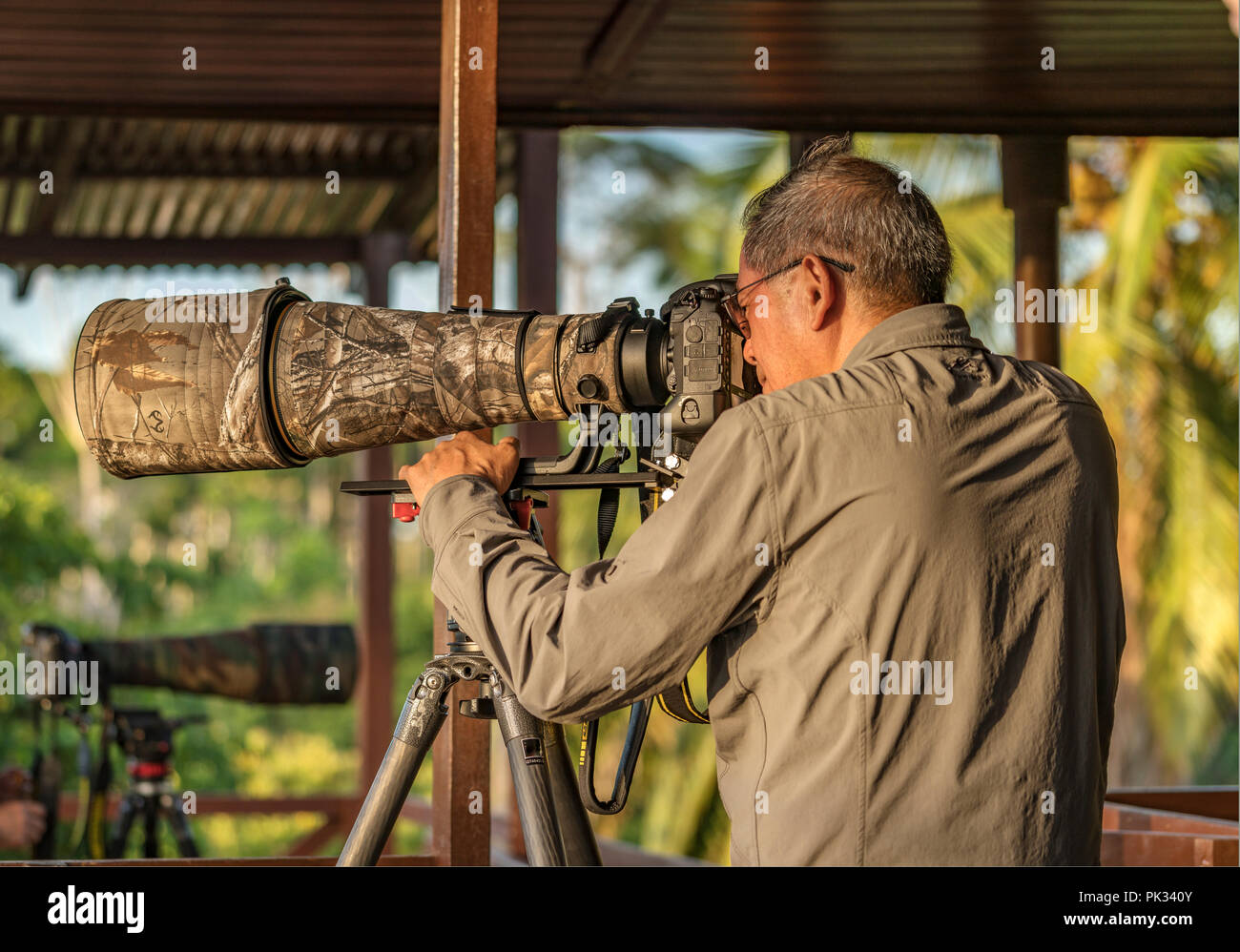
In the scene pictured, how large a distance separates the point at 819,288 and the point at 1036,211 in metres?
3.17

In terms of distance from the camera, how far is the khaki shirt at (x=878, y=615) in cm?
133

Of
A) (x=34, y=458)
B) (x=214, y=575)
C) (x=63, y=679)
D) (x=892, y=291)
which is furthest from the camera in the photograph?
(x=34, y=458)

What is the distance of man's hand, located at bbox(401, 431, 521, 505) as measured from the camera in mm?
1601

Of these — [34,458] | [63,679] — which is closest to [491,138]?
[63,679]

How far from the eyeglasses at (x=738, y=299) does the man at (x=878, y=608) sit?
0.13 feet

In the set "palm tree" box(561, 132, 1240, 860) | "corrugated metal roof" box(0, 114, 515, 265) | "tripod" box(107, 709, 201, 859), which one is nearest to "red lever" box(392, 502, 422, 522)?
"tripod" box(107, 709, 201, 859)

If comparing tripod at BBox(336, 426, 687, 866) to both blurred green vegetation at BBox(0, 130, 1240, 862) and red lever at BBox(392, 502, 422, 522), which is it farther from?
blurred green vegetation at BBox(0, 130, 1240, 862)

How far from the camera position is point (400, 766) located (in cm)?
166

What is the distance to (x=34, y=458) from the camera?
15258 mm

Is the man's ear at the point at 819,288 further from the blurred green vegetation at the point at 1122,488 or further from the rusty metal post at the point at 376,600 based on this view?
the blurred green vegetation at the point at 1122,488

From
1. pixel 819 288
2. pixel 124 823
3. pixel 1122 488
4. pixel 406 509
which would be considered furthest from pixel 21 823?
pixel 1122 488

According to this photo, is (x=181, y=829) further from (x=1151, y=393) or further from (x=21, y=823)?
(x=1151, y=393)
